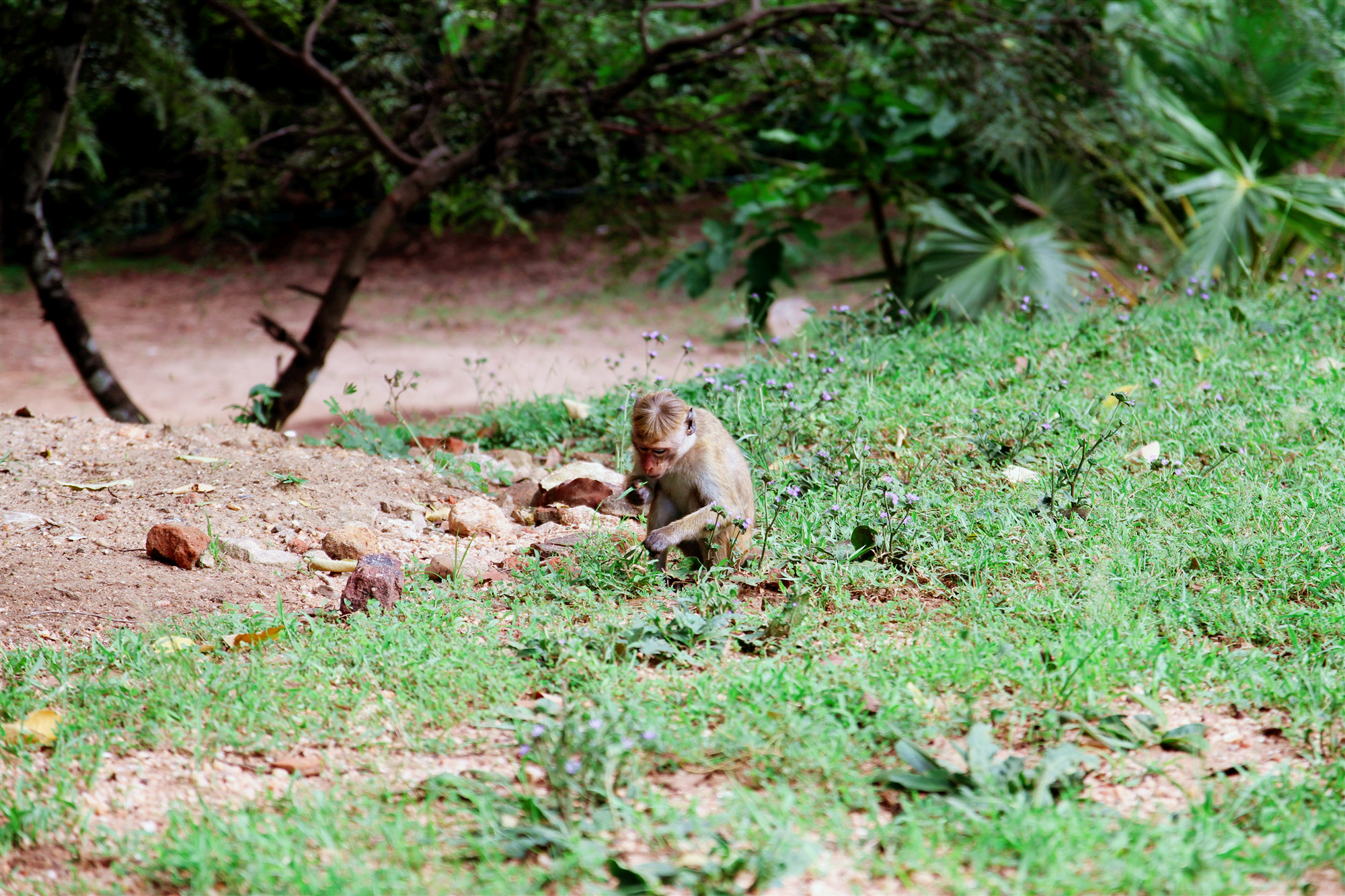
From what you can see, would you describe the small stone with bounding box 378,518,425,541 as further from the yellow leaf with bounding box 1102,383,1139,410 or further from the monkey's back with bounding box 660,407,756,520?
the yellow leaf with bounding box 1102,383,1139,410

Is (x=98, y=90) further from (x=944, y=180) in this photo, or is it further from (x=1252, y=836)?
(x=1252, y=836)

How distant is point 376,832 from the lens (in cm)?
243

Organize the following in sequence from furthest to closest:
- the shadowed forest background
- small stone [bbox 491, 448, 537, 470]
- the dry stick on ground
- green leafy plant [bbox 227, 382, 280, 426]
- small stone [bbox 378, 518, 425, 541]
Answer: the shadowed forest background < the dry stick on ground < green leafy plant [bbox 227, 382, 280, 426] < small stone [bbox 491, 448, 537, 470] < small stone [bbox 378, 518, 425, 541]

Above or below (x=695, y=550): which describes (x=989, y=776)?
above

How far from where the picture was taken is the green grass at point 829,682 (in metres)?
2.32

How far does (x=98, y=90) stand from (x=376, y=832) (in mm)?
7430

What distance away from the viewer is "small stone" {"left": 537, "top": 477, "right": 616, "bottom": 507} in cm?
473

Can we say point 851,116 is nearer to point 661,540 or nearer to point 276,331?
point 276,331

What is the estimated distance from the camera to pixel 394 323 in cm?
1414

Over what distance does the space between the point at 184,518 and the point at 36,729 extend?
1503 mm

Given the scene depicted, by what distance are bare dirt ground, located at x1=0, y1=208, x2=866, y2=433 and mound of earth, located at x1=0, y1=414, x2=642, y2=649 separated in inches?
152

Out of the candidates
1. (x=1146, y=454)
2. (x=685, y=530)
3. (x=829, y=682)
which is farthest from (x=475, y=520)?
(x=1146, y=454)

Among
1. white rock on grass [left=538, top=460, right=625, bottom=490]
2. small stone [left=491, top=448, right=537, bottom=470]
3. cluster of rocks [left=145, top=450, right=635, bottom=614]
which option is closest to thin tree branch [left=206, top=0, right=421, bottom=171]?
small stone [left=491, top=448, right=537, bottom=470]

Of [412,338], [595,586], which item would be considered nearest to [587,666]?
[595,586]
